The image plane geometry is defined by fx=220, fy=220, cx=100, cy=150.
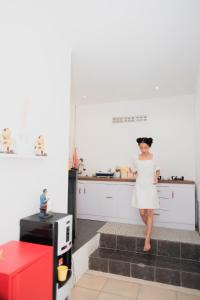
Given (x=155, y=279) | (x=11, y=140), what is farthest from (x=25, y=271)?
(x=155, y=279)

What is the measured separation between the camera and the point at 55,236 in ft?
6.20

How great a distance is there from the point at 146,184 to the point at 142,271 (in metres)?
1.19

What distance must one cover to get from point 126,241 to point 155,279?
72 centimetres

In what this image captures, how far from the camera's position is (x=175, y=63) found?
331 centimetres

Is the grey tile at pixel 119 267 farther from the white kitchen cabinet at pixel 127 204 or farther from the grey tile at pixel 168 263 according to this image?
the white kitchen cabinet at pixel 127 204

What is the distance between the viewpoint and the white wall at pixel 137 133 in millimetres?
4645

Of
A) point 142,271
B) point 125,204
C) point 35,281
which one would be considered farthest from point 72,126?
point 35,281

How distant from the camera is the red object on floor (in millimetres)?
1330

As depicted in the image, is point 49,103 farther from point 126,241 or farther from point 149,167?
point 126,241

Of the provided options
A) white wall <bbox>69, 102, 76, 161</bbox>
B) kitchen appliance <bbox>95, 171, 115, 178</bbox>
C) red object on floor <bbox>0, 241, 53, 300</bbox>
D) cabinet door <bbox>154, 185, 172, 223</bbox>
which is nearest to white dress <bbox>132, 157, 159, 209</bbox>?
cabinet door <bbox>154, 185, 172, 223</bbox>

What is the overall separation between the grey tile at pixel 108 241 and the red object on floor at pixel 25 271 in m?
1.84

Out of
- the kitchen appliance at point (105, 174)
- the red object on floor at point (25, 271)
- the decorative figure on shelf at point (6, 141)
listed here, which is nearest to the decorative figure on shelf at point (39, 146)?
the decorative figure on shelf at point (6, 141)

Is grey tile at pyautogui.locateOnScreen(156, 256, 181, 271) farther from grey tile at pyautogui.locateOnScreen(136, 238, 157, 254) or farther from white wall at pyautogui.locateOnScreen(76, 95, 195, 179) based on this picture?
white wall at pyautogui.locateOnScreen(76, 95, 195, 179)

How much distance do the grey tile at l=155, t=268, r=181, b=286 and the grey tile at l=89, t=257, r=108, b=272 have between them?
2.26 feet
